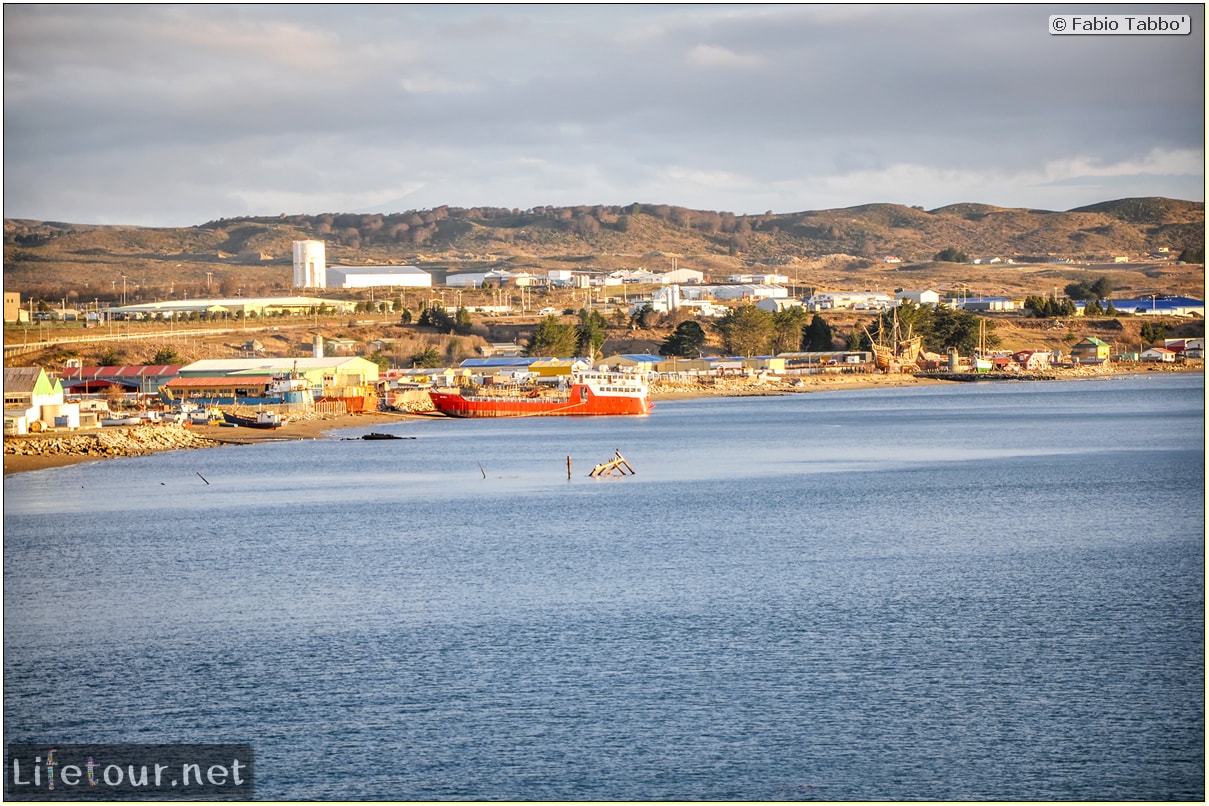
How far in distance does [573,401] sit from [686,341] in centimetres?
2429

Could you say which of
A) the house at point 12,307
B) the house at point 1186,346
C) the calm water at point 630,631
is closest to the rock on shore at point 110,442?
the calm water at point 630,631

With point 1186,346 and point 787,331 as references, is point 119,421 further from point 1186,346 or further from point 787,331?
point 1186,346

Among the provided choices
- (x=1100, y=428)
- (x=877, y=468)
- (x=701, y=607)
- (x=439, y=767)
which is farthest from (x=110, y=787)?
(x=1100, y=428)

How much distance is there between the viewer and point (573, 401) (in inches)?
2781

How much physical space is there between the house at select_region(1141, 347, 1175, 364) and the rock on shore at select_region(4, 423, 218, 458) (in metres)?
73.1

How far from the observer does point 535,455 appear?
47125mm

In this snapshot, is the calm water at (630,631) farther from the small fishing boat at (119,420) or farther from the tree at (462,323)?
the tree at (462,323)

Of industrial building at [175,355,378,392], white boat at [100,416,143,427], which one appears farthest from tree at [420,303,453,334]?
white boat at [100,416,143,427]

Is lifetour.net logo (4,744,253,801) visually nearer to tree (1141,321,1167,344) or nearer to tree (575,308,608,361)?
tree (575,308,608,361)

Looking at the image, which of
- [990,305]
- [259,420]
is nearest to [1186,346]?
[990,305]

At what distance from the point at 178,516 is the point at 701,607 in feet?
49.5

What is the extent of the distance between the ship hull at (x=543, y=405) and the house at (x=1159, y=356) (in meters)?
46.8

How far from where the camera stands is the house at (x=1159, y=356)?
101 meters

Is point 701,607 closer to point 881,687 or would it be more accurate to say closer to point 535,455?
point 881,687
